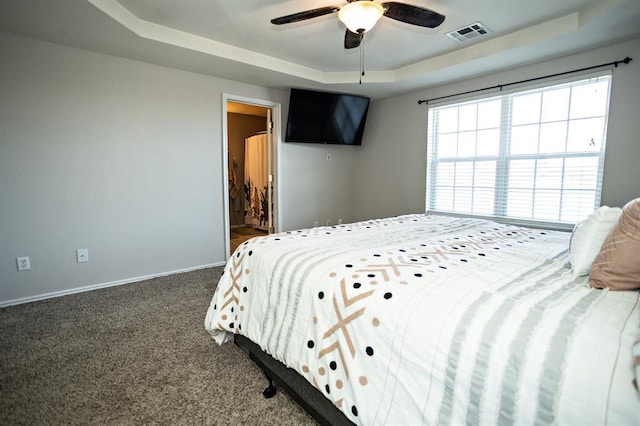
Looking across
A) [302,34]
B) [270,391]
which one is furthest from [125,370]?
[302,34]

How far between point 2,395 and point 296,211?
3403 mm

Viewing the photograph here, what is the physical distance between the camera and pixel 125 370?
179 centimetres

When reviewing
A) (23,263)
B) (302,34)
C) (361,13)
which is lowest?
(23,263)

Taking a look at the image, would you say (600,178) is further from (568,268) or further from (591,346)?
(591,346)

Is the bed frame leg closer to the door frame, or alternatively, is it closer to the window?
the door frame

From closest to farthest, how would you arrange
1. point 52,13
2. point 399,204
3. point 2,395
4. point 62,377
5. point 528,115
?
1. point 2,395
2. point 62,377
3. point 52,13
4. point 528,115
5. point 399,204

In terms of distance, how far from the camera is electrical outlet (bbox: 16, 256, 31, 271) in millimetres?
2707

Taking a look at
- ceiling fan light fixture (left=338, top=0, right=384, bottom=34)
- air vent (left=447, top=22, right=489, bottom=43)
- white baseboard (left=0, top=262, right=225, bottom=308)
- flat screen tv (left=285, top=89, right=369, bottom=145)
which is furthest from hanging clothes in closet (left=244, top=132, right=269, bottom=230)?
ceiling fan light fixture (left=338, top=0, right=384, bottom=34)

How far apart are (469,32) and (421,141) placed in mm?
1538

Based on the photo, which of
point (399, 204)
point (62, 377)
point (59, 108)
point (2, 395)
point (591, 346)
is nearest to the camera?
point (591, 346)

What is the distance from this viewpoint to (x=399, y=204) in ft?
14.9

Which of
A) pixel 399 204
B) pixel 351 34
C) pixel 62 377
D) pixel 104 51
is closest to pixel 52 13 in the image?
pixel 104 51

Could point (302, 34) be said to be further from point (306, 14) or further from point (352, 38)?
point (306, 14)

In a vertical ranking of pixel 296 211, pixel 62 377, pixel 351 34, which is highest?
pixel 351 34
